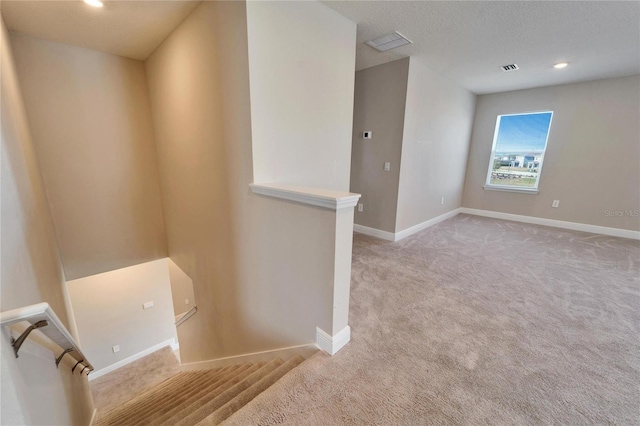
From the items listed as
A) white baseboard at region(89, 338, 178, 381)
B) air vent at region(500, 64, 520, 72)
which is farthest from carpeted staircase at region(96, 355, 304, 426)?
air vent at region(500, 64, 520, 72)

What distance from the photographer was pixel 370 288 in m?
2.42

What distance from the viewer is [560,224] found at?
4395mm

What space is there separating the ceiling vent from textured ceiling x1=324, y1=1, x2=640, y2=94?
0.07 metres

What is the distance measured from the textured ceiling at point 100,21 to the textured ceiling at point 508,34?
4.78 ft

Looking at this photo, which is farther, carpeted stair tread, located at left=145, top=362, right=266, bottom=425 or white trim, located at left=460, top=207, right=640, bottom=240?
white trim, located at left=460, top=207, right=640, bottom=240

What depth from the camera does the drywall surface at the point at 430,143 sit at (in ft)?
11.2

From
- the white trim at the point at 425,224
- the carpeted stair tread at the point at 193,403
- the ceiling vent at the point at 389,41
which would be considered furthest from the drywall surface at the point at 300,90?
the white trim at the point at 425,224

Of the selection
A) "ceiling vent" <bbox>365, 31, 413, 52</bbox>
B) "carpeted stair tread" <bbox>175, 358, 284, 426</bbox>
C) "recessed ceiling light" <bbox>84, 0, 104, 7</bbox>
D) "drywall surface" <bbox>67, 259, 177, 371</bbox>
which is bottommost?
"drywall surface" <bbox>67, 259, 177, 371</bbox>

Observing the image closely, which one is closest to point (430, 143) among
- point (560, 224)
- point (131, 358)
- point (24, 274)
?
point (560, 224)

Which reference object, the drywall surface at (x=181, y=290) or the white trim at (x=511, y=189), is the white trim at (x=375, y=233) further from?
the white trim at (x=511, y=189)

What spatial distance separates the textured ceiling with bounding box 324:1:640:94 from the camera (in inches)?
81.5

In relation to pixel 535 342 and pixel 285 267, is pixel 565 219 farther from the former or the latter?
pixel 285 267

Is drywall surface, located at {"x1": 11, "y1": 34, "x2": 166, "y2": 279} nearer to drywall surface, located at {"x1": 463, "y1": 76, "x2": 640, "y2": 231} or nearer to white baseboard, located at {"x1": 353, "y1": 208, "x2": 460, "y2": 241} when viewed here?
white baseboard, located at {"x1": 353, "y1": 208, "x2": 460, "y2": 241}

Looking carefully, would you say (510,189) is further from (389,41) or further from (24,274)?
(24,274)
